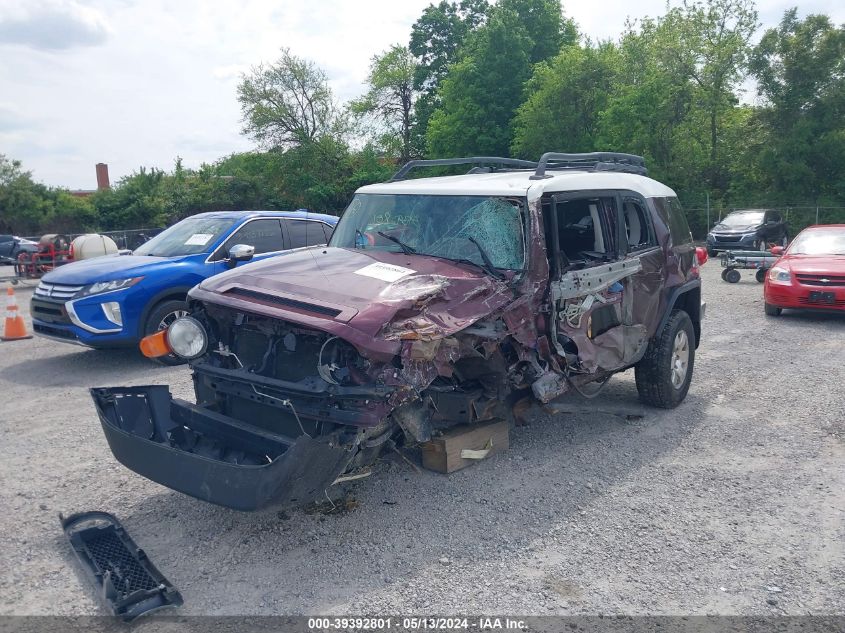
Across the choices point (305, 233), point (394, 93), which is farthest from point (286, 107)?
point (305, 233)

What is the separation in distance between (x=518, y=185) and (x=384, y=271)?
1.27 m

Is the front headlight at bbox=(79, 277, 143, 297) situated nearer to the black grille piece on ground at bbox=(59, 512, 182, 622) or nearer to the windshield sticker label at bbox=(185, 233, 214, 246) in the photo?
the windshield sticker label at bbox=(185, 233, 214, 246)

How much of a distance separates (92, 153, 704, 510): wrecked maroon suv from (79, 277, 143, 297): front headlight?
131 inches

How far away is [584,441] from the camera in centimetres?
581

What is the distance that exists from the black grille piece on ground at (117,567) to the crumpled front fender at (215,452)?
385mm

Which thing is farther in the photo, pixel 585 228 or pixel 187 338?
pixel 585 228

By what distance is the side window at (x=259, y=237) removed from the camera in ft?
29.8

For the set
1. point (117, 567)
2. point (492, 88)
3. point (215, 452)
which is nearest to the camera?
point (117, 567)

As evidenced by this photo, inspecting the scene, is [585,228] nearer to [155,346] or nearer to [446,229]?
[446,229]

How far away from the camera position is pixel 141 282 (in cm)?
819

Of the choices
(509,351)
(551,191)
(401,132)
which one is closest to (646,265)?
(551,191)

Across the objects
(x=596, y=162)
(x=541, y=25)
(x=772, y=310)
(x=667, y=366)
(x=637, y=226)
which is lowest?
(x=772, y=310)

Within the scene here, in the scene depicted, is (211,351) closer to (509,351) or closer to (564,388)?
(509,351)

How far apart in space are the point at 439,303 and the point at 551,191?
1.54 meters
